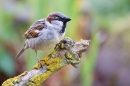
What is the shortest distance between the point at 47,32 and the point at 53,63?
0.35 m

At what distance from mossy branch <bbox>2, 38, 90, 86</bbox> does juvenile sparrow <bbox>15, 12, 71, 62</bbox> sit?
0.47 ft

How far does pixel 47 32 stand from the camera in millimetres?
1990

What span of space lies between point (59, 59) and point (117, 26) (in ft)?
5.54

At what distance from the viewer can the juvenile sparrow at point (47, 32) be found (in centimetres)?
191

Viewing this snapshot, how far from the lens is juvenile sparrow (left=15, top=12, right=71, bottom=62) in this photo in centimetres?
191

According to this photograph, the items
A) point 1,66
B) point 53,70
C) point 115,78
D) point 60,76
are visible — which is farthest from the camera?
point 115,78

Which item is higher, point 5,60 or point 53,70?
point 53,70

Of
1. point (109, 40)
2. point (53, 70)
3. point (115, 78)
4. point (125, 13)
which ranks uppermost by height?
point (53, 70)

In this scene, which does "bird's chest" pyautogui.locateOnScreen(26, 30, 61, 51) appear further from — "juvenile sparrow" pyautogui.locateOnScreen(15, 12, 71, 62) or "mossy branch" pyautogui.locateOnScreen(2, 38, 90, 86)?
"mossy branch" pyautogui.locateOnScreen(2, 38, 90, 86)

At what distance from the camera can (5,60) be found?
314cm

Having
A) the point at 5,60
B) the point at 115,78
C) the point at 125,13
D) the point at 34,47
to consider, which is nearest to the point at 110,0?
the point at 125,13

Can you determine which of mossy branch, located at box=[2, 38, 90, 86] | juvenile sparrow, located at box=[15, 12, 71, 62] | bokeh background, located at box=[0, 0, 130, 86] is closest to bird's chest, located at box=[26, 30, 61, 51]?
juvenile sparrow, located at box=[15, 12, 71, 62]

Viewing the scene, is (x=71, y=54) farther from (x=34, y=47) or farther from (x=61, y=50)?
(x=34, y=47)

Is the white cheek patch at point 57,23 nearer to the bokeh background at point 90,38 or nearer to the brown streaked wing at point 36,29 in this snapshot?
the brown streaked wing at point 36,29
